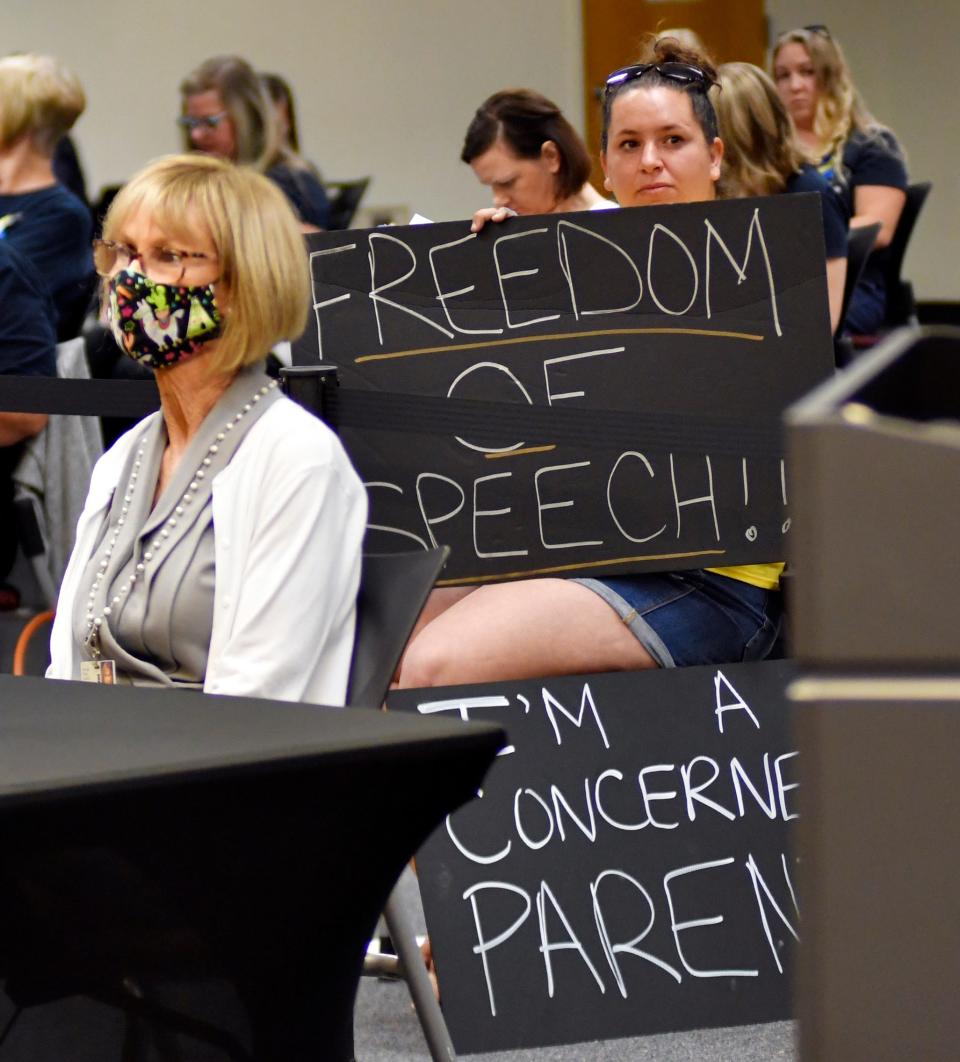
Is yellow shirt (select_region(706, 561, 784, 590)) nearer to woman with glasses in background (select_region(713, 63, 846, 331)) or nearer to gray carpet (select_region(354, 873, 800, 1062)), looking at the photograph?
gray carpet (select_region(354, 873, 800, 1062))

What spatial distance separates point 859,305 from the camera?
469 centimetres

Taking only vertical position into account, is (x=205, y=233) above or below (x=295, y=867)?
above

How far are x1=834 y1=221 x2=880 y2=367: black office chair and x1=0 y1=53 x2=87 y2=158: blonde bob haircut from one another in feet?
5.82

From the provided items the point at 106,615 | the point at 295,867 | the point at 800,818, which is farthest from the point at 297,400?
the point at 800,818

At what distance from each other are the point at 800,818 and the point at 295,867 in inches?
30.9

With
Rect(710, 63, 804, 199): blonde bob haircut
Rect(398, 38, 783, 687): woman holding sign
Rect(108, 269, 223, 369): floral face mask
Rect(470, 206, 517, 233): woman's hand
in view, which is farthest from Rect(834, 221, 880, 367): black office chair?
Rect(108, 269, 223, 369): floral face mask

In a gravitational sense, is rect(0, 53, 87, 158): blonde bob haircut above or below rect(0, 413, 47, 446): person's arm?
above

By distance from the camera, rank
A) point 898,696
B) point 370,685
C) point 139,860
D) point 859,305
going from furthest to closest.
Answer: point 859,305 → point 370,685 → point 139,860 → point 898,696

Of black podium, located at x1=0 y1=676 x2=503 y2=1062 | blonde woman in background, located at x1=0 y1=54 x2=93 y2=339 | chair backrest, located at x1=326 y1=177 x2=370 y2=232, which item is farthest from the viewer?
chair backrest, located at x1=326 y1=177 x2=370 y2=232

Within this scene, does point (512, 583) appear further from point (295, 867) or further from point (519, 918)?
point (295, 867)

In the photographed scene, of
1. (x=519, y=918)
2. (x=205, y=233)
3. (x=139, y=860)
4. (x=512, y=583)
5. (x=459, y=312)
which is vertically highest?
(x=205, y=233)

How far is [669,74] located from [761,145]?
0.71m

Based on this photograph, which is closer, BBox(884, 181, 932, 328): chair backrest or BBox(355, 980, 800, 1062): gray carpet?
BBox(355, 980, 800, 1062): gray carpet

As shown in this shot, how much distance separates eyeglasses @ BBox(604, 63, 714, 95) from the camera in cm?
266
